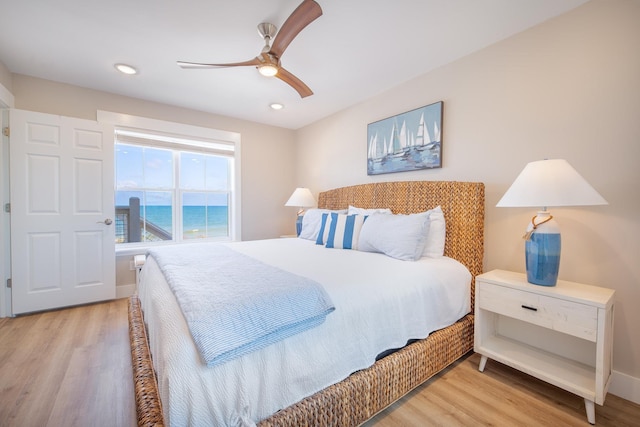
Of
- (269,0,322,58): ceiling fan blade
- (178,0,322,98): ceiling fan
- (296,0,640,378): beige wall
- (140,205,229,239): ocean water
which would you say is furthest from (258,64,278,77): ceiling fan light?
(140,205,229,239): ocean water

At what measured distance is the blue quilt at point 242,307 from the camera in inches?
35.0

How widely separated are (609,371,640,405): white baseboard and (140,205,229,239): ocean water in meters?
4.14

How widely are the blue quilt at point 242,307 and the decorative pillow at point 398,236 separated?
99 centimetres

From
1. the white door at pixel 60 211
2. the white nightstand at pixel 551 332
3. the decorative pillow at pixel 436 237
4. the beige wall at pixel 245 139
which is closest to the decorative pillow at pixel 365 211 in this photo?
the decorative pillow at pixel 436 237

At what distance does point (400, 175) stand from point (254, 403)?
95.3 inches

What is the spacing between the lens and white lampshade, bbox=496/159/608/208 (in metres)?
1.39

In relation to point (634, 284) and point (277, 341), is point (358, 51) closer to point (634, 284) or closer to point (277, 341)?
point (277, 341)

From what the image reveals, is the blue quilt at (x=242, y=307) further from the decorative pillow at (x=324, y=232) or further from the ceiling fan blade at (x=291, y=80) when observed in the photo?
the ceiling fan blade at (x=291, y=80)

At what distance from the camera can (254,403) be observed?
3.09 feet

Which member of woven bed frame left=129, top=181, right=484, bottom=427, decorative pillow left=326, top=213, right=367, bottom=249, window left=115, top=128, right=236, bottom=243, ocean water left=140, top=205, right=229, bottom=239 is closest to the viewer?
woven bed frame left=129, top=181, right=484, bottom=427

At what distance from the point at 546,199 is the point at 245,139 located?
3614 millimetres

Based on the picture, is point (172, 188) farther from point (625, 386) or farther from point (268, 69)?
point (625, 386)

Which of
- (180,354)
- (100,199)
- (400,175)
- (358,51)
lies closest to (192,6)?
(358,51)

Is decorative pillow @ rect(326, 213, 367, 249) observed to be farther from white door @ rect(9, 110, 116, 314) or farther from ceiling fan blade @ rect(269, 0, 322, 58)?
white door @ rect(9, 110, 116, 314)
